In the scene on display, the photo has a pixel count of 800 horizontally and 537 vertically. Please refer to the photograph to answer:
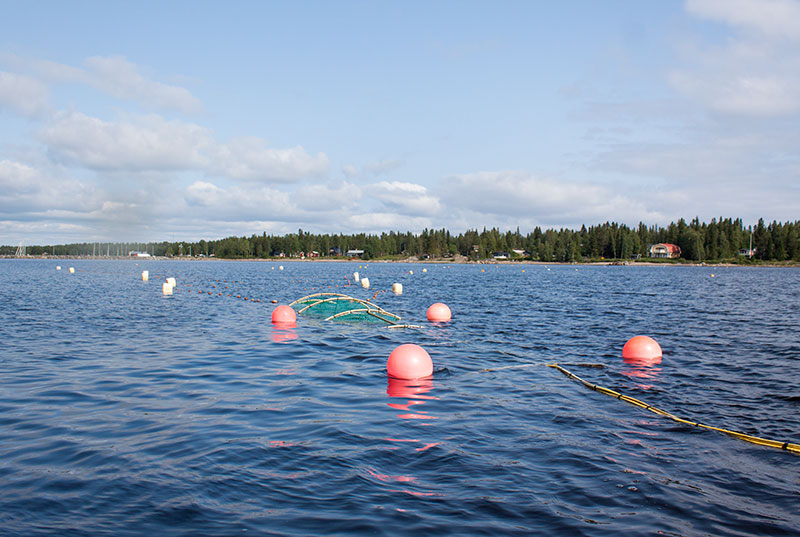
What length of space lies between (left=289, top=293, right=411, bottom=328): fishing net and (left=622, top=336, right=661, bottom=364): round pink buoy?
12.9 m

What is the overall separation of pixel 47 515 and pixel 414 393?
9770 mm

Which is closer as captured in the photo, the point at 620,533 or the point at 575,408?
the point at 620,533

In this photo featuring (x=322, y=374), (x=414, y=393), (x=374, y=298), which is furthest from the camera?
(x=374, y=298)

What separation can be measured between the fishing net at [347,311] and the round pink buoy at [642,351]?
12.9 metres

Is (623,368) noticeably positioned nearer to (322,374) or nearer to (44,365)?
(322,374)

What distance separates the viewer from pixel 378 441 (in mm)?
11484

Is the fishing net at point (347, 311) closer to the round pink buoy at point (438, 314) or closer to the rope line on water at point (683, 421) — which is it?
the round pink buoy at point (438, 314)

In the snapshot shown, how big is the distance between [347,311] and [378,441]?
2093 centimetres

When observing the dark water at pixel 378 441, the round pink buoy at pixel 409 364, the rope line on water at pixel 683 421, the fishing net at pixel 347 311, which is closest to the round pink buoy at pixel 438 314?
the fishing net at pixel 347 311

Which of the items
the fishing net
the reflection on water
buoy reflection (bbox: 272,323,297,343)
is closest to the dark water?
the reflection on water

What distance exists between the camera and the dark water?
26.6 ft

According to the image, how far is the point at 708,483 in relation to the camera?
965 centimetres

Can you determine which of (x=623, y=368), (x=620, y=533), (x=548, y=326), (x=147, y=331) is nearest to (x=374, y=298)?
(x=548, y=326)

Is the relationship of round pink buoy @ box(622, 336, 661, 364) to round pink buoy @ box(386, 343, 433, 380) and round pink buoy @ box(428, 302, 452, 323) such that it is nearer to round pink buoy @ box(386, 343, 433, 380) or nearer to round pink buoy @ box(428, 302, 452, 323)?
round pink buoy @ box(386, 343, 433, 380)
